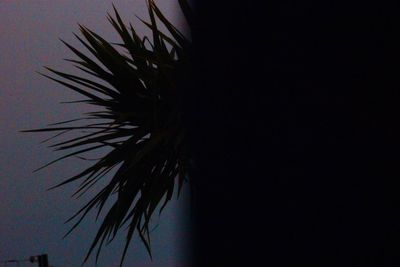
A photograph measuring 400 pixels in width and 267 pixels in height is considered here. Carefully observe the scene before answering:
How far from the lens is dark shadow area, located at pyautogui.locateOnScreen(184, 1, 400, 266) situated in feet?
7.39

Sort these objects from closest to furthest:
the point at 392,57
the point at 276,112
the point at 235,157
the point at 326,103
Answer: the point at 392,57
the point at 326,103
the point at 276,112
the point at 235,157

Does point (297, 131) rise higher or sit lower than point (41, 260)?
higher

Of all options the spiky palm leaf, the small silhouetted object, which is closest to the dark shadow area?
the spiky palm leaf

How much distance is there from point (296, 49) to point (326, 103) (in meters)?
0.25

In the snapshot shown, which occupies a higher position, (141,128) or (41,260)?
(141,128)

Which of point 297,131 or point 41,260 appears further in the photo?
point 41,260

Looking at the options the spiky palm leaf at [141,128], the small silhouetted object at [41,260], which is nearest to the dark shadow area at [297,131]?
the spiky palm leaf at [141,128]

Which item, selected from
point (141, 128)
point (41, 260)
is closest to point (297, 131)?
point (141, 128)

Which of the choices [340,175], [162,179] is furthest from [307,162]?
[162,179]

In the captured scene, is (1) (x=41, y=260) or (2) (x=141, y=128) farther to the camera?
(1) (x=41, y=260)

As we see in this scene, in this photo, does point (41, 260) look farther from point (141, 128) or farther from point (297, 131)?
point (297, 131)

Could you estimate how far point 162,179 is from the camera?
283 cm

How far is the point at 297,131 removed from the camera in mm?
2457

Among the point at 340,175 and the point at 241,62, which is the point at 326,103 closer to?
the point at 340,175
